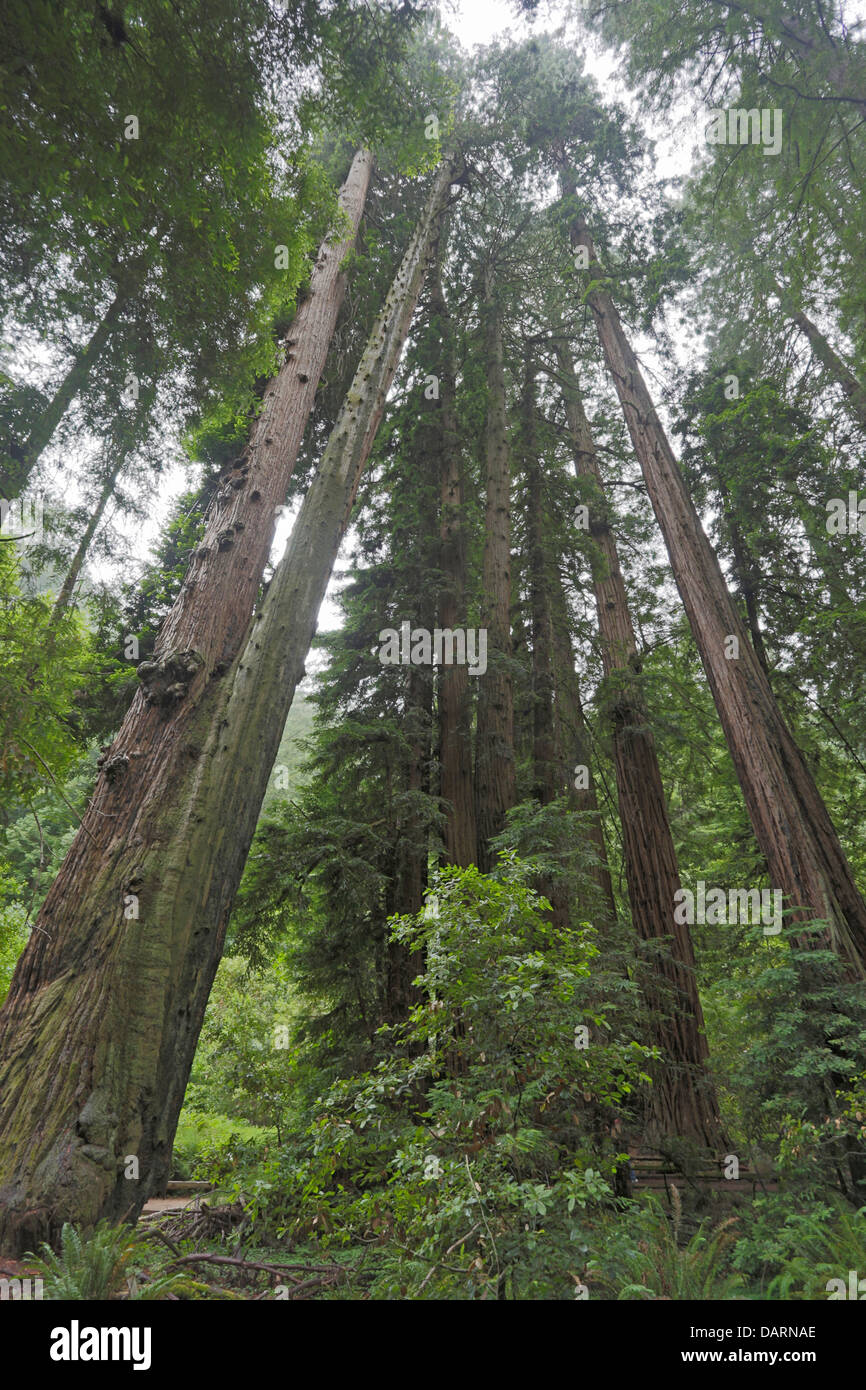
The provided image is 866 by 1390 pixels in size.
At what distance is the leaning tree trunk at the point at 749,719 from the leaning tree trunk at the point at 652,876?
119 centimetres

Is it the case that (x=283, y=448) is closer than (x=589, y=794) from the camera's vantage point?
Yes

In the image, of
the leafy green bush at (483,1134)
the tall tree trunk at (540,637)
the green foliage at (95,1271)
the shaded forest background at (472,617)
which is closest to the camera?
the green foliage at (95,1271)

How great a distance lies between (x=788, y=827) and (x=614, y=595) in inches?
171

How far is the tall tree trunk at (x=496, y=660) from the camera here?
6.86m

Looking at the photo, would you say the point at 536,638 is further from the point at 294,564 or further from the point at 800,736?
the point at 294,564

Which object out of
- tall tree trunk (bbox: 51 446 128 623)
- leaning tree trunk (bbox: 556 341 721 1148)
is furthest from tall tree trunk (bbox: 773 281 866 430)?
tall tree trunk (bbox: 51 446 128 623)

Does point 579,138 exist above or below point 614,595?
above

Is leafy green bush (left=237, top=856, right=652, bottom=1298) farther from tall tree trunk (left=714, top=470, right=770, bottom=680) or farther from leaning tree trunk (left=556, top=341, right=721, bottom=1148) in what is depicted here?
tall tree trunk (left=714, top=470, right=770, bottom=680)

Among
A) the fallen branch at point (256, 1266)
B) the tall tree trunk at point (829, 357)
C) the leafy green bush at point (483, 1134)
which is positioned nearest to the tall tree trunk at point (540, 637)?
the leafy green bush at point (483, 1134)

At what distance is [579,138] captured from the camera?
11141 mm

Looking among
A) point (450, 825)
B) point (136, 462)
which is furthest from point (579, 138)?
point (450, 825)

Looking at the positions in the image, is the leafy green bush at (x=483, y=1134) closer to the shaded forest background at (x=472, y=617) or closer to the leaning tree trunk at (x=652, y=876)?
the shaded forest background at (x=472, y=617)

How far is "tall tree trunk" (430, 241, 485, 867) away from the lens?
7.06 meters

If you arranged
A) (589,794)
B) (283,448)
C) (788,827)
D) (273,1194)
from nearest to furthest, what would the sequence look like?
1. (273,1194)
2. (283,448)
3. (788,827)
4. (589,794)
